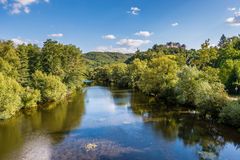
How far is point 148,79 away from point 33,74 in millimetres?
24738

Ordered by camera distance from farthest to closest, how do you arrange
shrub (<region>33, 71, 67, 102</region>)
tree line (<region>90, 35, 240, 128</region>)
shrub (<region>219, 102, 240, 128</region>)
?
shrub (<region>33, 71, 67, 102</region>) → tree line (<region>90, 35, 240, 128</region>) → shrub (<region>219, 102, 240, 128</region>)

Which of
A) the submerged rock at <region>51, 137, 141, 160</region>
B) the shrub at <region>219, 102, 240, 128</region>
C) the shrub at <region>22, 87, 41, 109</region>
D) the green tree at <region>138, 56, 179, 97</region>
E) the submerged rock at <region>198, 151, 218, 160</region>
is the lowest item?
the submerged rock at <region>198, 151, 218, 160</region>

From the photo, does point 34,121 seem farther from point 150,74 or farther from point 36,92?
point 150,74

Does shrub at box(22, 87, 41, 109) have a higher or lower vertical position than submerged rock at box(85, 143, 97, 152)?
higher

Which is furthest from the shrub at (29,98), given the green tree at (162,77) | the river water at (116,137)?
the green tree at (162,77)

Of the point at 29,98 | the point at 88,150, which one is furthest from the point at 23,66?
the point at 88,150

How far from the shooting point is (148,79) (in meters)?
55.2

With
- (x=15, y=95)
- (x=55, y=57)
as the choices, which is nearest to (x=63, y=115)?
(x=15, y=95)

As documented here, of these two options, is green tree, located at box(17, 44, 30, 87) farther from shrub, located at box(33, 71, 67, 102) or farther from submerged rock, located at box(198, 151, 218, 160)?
submerged rock, located at box(198, 151, 218, 160)

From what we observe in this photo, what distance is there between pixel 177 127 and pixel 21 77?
35949 millimetres

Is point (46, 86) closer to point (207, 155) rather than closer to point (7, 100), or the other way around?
point (7, 100)

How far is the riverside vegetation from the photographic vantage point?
3341 cm

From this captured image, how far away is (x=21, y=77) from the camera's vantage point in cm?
5234

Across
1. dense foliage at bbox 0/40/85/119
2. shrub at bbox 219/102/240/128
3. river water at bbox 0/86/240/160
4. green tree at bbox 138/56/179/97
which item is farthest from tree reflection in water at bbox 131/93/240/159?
dense foliage at bbox 0/40/85/119
